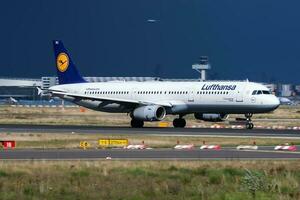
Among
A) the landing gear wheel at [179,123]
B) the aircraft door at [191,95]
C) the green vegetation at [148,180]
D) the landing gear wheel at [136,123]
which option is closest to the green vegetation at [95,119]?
the landing gear wheel at [179,123]

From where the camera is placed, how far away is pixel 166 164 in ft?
126

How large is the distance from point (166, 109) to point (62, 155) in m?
37.1

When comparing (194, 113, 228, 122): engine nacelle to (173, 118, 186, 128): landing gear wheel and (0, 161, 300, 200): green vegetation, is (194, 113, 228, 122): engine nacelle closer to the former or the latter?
(173, 118, 186, 128): landing gear wheel

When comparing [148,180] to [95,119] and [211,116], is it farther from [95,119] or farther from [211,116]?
[95,119]

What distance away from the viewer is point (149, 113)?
260 feet

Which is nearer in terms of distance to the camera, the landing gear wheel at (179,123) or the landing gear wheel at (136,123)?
the landing gear wheel at (136,123)

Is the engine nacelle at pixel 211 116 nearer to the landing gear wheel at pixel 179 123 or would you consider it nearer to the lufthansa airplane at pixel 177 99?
the lufthansa airplane at pixel 177 99

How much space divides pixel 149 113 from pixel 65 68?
17950 mm

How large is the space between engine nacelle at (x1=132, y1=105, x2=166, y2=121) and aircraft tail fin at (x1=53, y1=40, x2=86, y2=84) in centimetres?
1431

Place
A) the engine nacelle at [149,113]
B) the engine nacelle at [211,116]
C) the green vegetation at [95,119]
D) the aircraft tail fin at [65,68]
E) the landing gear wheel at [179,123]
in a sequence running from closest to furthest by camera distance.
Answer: the engine nacelle at [149,113] < the engine nacelle at [211,116] < the landing gear wheel at [179,123] < the green vegetation at [95,119] < the aircraft tail fin at [65,68]

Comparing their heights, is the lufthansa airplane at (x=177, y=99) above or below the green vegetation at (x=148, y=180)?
above

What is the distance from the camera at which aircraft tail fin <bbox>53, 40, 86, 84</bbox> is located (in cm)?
9344

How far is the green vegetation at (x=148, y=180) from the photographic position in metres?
29.3

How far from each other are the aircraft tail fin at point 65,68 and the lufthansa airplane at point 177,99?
2192mm
